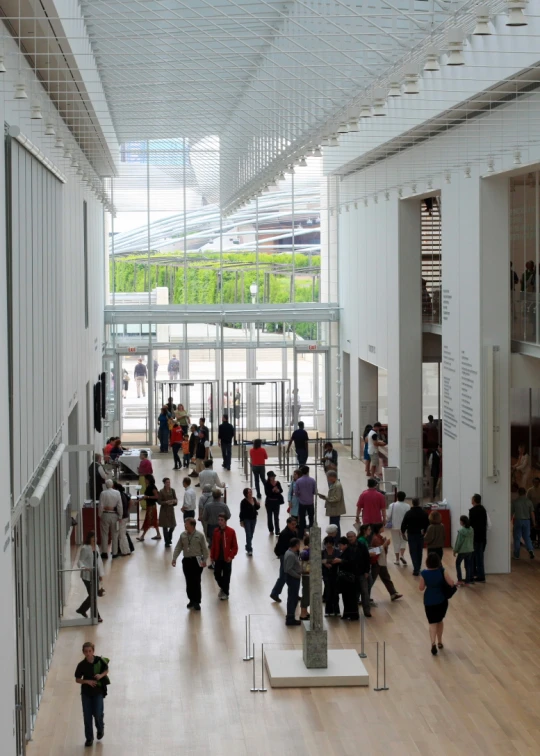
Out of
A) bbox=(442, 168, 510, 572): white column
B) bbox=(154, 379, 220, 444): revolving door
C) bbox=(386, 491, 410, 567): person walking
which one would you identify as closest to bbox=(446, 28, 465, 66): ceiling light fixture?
bbox=(442, 168, 510, 572): white column

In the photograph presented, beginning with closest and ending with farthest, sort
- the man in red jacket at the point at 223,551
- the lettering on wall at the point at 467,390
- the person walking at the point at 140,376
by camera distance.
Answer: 1. the man in red jacket at the point at 223,551
2. the lettering on wall at the point at 467,390
3. the person walking at the point at 140,376

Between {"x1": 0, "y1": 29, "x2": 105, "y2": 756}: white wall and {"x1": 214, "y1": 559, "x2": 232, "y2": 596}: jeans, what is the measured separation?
2817 millimetres

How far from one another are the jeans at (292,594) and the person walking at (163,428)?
14.4 metres

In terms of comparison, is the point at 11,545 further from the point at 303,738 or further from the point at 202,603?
the point at 202,603

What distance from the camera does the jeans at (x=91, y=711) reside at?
32.2ft

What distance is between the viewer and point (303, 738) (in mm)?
10125

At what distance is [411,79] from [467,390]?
908 cm

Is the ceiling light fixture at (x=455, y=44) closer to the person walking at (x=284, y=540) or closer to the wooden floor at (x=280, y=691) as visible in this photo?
the wooden floor at (x=280, y=691)

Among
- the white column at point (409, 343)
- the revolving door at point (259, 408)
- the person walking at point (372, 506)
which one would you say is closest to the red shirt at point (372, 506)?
the person walking at point (372, 506)

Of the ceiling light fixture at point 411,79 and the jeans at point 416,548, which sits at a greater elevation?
the ceiling light fixture at point 411,79

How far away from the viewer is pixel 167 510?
17.2m

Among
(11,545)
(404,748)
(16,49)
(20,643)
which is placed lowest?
(404,748)

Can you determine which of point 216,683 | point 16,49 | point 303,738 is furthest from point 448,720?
point 16,49

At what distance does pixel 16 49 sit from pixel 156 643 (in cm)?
662
